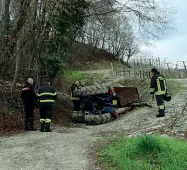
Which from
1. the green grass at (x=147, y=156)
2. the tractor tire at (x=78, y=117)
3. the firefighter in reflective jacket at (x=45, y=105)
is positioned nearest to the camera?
the green grass at (x=147, y=156)

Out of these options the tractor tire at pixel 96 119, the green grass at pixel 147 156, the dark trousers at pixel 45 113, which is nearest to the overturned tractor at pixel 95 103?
the tractor tire at pixel 96 119

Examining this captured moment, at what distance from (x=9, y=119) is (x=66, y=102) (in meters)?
7.27

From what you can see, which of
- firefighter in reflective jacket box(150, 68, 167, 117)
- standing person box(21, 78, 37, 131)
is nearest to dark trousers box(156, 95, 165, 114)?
firefighter in reflective jacket box(150, 68, 167, 117)

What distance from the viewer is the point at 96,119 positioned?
14305 millimetres

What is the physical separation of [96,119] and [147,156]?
24.5 feet

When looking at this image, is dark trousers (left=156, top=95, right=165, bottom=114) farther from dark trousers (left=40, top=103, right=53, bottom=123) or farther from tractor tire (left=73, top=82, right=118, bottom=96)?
dark trousers (left=40, top=103, right=53, bottom=123)

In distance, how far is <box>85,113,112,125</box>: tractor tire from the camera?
14.3 meters

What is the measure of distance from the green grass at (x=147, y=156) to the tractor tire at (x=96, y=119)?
6404 mm

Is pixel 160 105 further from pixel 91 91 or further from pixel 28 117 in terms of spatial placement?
pixel 28 117

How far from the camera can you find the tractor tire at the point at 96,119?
563 inches

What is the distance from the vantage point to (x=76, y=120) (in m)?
15.7

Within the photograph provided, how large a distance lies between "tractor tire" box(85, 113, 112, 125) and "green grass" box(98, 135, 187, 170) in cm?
640

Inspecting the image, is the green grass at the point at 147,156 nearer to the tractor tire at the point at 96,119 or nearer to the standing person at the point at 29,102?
the standing person at the point at 29,102

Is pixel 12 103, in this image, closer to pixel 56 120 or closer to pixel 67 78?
pixel 56 120
